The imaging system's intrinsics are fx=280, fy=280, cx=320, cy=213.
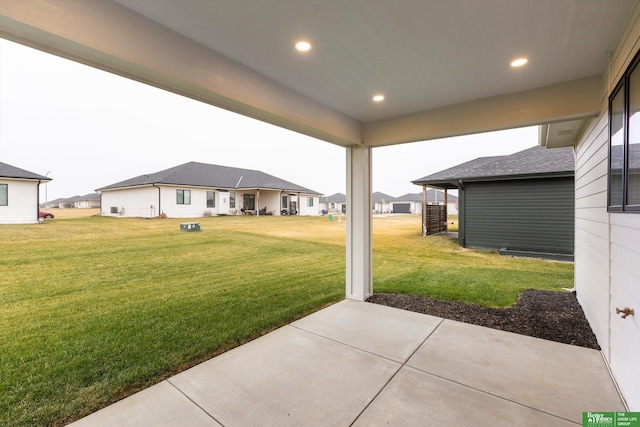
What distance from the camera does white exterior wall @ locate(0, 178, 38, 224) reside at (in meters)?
12.6

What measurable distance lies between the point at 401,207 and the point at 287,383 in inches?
1917

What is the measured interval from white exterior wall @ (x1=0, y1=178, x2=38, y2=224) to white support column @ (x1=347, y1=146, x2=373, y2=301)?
16.6 m

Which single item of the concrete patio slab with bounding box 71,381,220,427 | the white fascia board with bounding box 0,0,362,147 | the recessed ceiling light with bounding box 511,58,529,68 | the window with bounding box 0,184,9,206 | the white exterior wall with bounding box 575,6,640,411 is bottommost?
the concrete patio slab with bounding box 71,381,220,427

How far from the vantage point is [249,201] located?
2456cm

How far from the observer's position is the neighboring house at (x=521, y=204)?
802 cm

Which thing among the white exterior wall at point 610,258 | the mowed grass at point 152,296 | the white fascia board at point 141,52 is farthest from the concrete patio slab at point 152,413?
the white exterior wall at point 610,258

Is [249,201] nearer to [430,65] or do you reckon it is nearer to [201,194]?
[201,194]

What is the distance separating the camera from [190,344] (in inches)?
116

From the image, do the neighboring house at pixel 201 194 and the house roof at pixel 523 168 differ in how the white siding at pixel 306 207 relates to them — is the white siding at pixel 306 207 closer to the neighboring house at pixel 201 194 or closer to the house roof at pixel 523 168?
the neighboring house at pixel 201 194

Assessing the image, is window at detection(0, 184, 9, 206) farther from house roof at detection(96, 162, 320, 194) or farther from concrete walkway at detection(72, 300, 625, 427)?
concrete walkway at detection(72, 300, 625, 427)

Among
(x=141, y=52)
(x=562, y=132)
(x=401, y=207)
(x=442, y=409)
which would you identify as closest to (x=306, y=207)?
(x=562, y=132)

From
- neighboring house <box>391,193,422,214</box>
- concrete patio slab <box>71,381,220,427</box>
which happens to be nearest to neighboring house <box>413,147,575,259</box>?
concrete patio slab <box>71,381,220,427</box>

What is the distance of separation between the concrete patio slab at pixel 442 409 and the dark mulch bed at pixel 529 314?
151 centimetres

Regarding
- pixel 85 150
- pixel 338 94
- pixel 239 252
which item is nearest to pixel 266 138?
pixel 85 150
